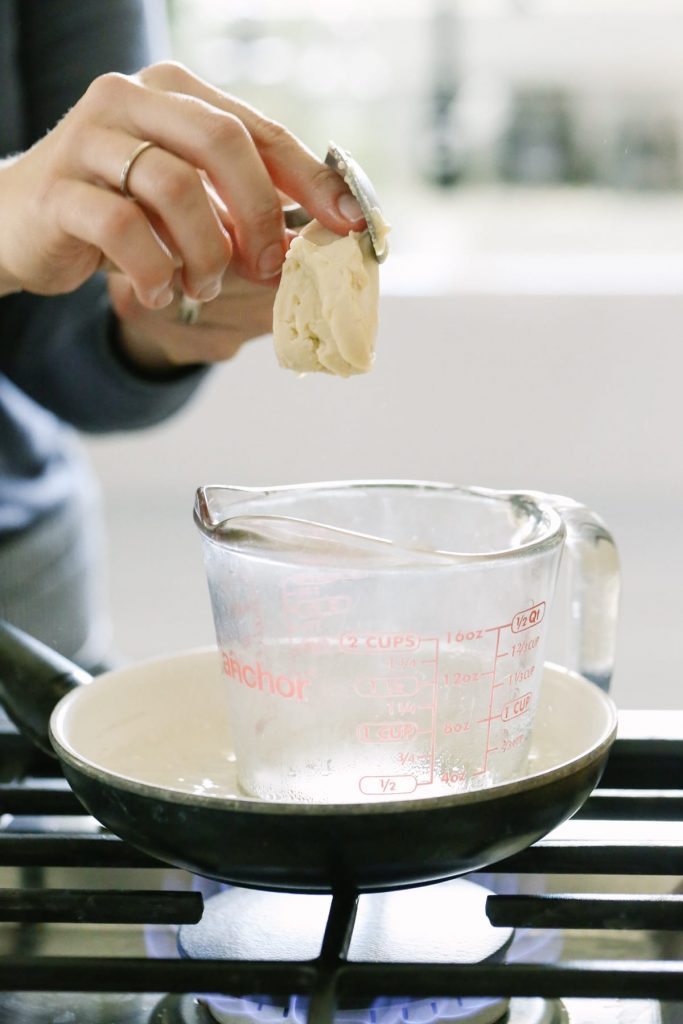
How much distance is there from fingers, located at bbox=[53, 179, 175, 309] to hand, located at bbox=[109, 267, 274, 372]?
3.7 inches

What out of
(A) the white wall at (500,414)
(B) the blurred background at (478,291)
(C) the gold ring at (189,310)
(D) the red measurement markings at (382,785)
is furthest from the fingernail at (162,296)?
(A) the white wall at (500,414)

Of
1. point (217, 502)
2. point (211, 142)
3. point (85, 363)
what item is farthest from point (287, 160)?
point (85, 363)

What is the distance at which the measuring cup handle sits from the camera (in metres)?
0.46

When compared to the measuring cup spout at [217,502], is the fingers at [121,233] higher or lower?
higher

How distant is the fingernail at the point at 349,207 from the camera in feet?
1.48

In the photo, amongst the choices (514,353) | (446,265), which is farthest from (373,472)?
(446,265)

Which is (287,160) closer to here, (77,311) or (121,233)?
(121,233)

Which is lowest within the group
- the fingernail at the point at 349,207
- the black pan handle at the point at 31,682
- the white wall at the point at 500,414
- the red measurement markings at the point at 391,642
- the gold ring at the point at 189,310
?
the white wall at the point at 500,414

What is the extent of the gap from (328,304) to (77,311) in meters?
0.39

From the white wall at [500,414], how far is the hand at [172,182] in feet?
4.12

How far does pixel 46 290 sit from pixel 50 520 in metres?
0.28

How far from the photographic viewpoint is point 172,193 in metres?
0.46

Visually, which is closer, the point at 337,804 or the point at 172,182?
the point at 337,804

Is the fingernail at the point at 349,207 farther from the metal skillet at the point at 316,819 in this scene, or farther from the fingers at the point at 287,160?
the metal skillet at the point at 316,819
